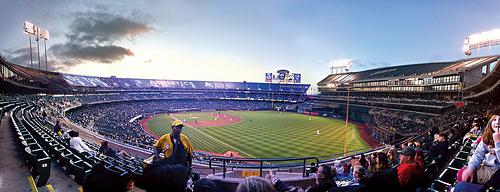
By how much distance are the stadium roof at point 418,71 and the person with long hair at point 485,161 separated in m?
43.8

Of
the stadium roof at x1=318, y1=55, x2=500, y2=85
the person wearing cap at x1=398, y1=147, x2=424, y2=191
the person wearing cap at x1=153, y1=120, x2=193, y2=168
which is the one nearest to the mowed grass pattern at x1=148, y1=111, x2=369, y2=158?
the person wearing cap at x1=153, y1=120, x2=193, y2=168

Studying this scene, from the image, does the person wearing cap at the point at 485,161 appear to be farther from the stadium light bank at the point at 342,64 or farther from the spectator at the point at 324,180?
the stadium light bank at the point at 342,64

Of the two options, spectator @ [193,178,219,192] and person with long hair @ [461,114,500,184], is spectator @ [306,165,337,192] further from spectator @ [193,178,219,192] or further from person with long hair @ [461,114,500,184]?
person with long hair @ [461,114,500,184]

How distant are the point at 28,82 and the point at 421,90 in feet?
205

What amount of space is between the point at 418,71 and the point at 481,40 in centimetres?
1584

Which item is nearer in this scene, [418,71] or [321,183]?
[321,183]

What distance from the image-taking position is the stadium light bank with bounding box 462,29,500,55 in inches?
1293

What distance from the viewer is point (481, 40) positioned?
34344mm

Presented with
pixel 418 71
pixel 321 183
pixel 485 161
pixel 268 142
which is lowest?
pixel 268 142

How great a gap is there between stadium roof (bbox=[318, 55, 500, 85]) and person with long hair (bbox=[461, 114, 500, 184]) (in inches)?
1722

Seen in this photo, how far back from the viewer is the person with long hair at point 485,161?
283 cm

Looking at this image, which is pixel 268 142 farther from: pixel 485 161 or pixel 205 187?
pixel 205 187

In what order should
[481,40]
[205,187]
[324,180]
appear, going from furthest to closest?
[481,40] → [324,180] → [205,187]

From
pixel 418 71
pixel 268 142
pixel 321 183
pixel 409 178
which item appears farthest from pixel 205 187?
pixel 418 71
